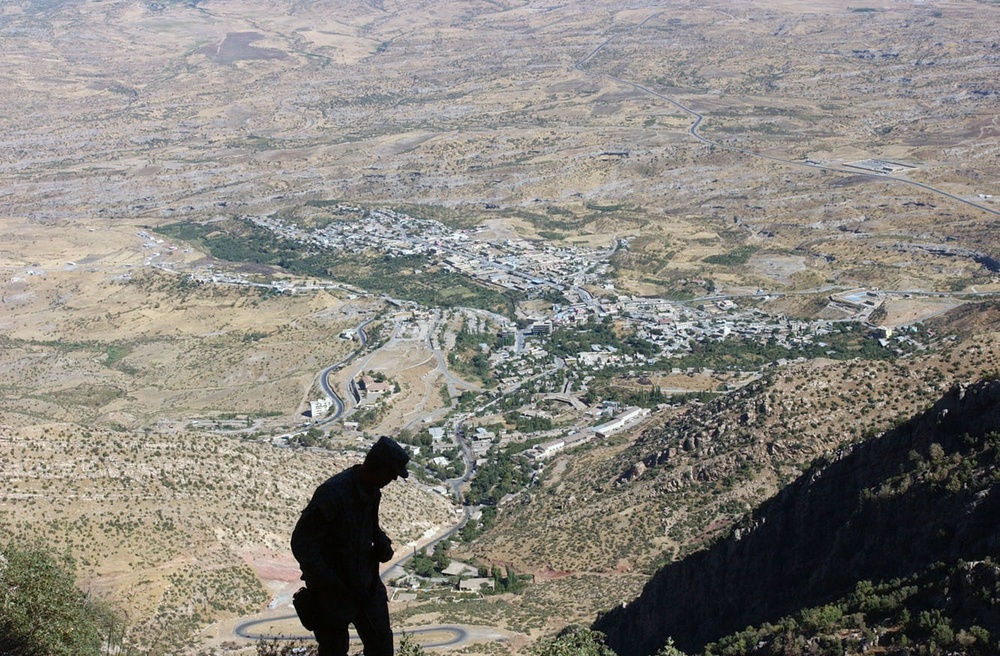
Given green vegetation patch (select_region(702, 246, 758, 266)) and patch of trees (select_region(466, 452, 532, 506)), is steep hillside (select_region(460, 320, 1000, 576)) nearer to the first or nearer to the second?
patch of trees (select_region(466, 452, 532, 506))

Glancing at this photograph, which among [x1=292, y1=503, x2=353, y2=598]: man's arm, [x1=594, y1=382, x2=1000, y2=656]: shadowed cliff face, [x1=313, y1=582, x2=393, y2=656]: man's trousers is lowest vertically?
[x1=594, y1=382, x2=1000, y2=656]: shadowed cliff face

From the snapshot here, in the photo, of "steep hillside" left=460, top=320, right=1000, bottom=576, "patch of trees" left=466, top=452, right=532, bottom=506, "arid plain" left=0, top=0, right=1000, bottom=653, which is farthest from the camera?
"patch of trees" left=466, top=452, right=532, bottom=506

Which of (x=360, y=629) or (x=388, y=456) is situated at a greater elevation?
(x=388, y=456)

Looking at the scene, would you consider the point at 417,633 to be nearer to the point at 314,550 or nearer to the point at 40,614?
the point at 40,614

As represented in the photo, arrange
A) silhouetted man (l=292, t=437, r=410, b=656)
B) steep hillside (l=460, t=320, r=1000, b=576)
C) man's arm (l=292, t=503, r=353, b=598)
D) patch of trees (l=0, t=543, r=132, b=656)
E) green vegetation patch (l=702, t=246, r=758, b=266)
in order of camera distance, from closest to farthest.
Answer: man's arm (l=292, t=503, r=353, b=598) < silhouetted man (l=292, t=437, r=410, b=656) < patch of trees (l=0, t=543, r=132, b=656) < steep hillside (l=460, t=320, r=1000, b=576) < green vegetation patch (l=702, t=246, r=758, b=266)

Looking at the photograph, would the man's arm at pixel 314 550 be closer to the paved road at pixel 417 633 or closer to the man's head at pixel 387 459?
the man's head at pixel 387 459

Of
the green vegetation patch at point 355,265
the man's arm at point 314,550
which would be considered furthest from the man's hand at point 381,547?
the green vegetation patch at point 355,265

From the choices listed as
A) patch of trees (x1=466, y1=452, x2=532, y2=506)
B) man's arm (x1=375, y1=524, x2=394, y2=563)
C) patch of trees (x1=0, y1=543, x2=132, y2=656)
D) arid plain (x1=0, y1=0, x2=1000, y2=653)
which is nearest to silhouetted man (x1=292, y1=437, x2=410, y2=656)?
man's arm (x1=375, y1=524, x2=394, y2=563)

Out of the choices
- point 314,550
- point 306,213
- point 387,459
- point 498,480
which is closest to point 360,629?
point 314,550

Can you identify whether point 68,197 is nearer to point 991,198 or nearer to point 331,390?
point 331,390
